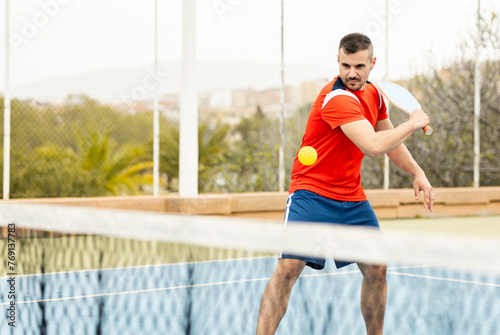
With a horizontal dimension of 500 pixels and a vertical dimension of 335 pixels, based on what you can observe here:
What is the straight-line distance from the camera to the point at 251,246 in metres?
2.32

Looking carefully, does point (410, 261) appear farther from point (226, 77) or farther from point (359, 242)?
point (226, 77)

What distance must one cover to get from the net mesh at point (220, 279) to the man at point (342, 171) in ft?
0.67

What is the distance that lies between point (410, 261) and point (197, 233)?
0.72 metres

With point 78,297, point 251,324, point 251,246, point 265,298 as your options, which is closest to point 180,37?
point 78,297

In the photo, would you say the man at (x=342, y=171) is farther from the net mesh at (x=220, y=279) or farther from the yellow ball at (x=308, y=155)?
the net mesh at (x=220, y=279)

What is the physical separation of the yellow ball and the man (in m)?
0.02

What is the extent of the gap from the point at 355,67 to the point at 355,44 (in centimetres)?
10

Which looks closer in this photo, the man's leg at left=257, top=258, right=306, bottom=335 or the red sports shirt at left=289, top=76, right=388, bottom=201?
the man's leg at left=257, top=258, right=306, bottom=335

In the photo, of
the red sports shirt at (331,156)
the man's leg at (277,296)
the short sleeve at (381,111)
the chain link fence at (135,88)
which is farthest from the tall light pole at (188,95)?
the man's leg at (277,296)

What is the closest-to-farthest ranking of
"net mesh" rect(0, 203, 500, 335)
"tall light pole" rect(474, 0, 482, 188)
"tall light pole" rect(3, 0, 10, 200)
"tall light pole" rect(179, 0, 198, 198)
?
"net mesh" rect(0, 203, 500, 335) < "tall light pole" rect(3, 0, 10, 200) < "tall light pole" rect(179, 0, 198, 198) < "tall light pole" rect(474, 0, 482, 188)

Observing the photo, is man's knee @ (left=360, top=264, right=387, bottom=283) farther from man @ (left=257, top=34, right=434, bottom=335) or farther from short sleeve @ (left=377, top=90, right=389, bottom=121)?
short sleeve @ (left=377, top=90, right=389, bottom=121)

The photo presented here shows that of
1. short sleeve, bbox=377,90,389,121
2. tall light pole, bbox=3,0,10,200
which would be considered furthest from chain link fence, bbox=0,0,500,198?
short sleeve, bbox=377,90,389,121

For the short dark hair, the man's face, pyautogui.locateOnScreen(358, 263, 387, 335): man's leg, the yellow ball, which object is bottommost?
pyautogui.locateOnScreen(358, 263, 387, 335): man's leg

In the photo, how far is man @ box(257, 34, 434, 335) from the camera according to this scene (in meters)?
3.01
